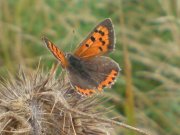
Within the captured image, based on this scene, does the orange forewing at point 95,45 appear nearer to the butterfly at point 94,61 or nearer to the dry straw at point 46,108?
the butterfly at point 94,61

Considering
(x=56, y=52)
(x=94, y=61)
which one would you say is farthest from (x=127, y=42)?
(x=56, y=52)

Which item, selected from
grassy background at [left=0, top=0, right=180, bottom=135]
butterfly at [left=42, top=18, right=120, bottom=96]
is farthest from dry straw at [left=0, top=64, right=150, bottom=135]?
grassy background at [left=0, top=0, right=180, bottom=135]

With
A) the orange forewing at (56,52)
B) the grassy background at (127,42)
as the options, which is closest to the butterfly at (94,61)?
the orange forewing at (56,52)

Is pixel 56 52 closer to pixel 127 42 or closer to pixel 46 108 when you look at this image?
pixel 46 108

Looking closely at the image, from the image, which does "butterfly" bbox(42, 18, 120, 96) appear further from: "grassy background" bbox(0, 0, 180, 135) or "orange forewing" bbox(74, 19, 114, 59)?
"grassy background" bbox(0, 0, 180, 135)

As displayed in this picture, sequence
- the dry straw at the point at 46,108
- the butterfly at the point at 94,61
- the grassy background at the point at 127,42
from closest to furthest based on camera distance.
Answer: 1. the dry straw at the point at 46,108
2. the butterfly at the point at 94,61
3. the grassy background at the point at 127,42

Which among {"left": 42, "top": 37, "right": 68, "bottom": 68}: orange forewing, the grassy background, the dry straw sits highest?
the grassy background
